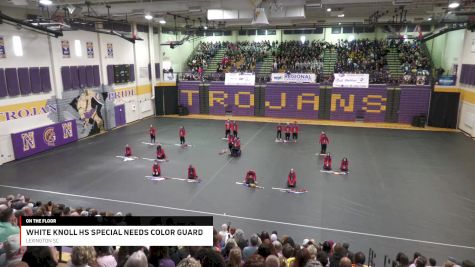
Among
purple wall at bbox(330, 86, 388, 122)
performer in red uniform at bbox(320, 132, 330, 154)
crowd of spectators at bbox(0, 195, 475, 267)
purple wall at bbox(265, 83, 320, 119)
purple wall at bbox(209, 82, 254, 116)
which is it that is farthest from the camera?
purple wall at bbox(209, 82, 254, 116)

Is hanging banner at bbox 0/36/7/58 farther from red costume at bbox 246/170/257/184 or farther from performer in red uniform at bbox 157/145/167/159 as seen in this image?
red costume at bbox 246/170/257/184

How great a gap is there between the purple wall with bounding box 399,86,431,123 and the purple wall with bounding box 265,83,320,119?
5990mm

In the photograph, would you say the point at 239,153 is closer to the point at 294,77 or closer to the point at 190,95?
the point at 294,77

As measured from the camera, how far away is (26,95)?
1717cm

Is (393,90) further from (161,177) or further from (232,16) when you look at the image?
(161,177)

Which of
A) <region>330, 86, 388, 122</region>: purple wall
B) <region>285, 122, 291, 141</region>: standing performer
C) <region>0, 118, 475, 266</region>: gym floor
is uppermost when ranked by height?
<region>330, 86, 388, 122</region>: purple wall

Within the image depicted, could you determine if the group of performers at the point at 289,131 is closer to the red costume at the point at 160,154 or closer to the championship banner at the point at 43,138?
the red costume at the point at 160,154

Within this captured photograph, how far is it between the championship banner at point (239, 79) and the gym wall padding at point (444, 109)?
42.3 ft

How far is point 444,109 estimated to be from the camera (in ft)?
74.9

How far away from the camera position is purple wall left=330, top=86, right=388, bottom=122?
80.9 ft

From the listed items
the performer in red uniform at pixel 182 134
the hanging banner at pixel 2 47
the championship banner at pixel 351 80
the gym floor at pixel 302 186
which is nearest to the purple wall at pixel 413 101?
the championship banner at pixel 351 80

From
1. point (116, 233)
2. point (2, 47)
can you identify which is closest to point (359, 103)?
point (2, 47)

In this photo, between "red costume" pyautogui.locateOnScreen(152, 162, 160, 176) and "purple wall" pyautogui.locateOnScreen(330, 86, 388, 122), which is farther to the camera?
"purple wall" pyautogui.locateOnScreen(330, 86, 388, 122)

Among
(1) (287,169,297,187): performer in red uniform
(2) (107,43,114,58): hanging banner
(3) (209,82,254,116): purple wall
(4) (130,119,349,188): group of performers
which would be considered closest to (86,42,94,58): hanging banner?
(2) (107,43,114,58): hanging banner
